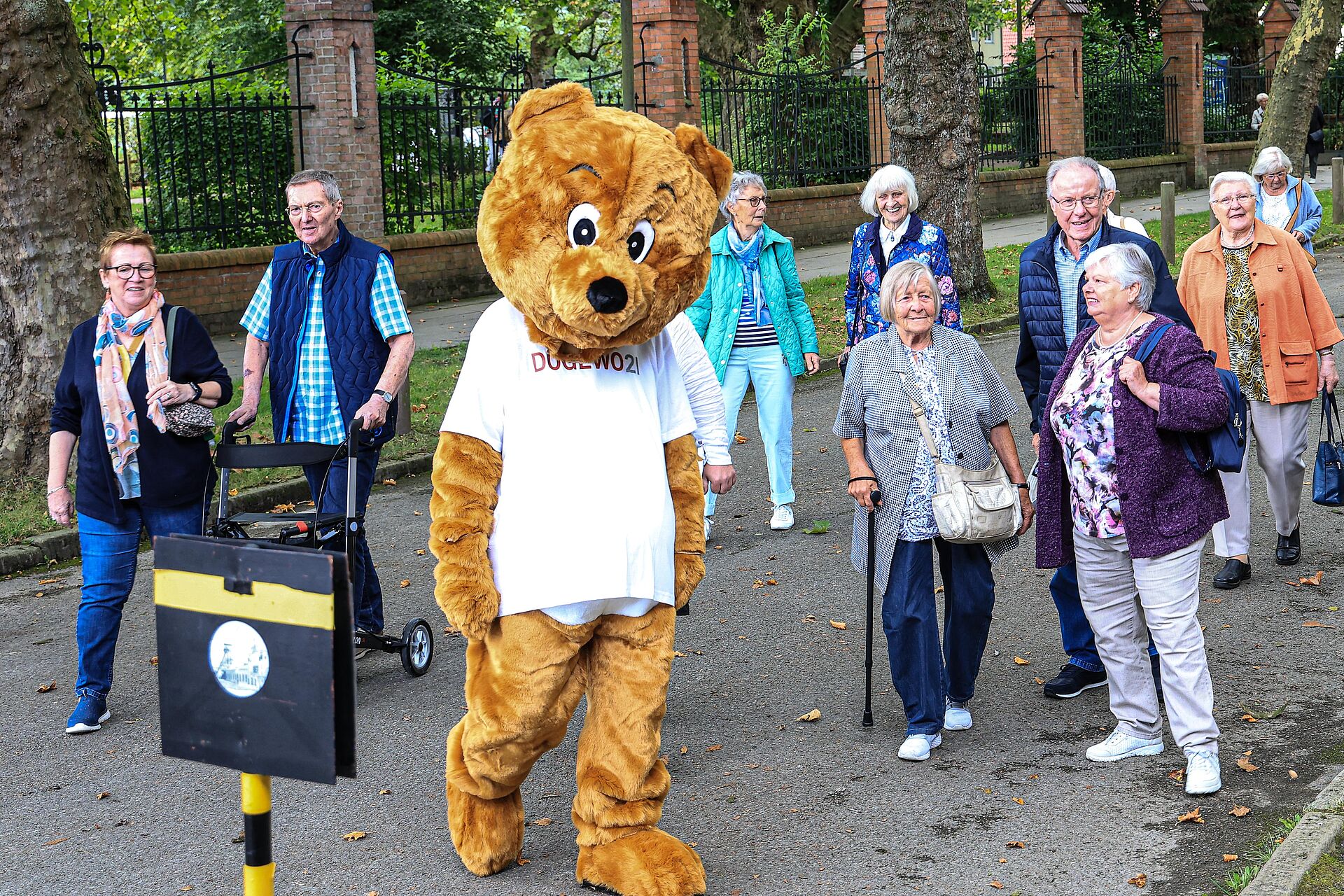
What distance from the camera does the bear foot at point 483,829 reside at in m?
4.53

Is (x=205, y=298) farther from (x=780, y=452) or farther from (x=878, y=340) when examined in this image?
(x=878, y=340)

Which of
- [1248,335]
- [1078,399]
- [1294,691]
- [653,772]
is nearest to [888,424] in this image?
[1078,399]

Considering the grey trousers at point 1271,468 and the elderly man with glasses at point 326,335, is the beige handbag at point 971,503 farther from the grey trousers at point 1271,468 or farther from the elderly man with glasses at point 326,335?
the grey trousers at point 1271,468

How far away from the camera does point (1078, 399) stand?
202 inches

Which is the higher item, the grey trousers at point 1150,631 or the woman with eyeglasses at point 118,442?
the woman with eyeglasses at point 118,442

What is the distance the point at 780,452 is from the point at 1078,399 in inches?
146

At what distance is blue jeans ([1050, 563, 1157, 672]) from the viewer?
19.9ft

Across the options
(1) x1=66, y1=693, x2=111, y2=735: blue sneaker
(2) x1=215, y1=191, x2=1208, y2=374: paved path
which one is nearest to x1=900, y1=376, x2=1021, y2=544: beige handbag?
(1) x1=66, y1=693, x2=111, y2=735: blue sneaker

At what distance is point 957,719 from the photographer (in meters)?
5.68

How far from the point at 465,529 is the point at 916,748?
2094mm

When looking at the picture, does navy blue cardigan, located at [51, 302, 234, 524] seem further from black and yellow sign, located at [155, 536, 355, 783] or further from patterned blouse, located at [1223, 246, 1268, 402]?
patterned blouse, located at [1223, 246, 1268, 402]

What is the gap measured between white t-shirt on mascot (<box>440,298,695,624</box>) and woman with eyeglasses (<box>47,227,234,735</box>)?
7.36ft

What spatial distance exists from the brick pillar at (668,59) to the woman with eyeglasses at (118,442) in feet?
48.7

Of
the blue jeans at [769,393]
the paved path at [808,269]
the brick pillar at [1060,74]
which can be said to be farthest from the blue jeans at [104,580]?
the brick pillar at [1060,74]
